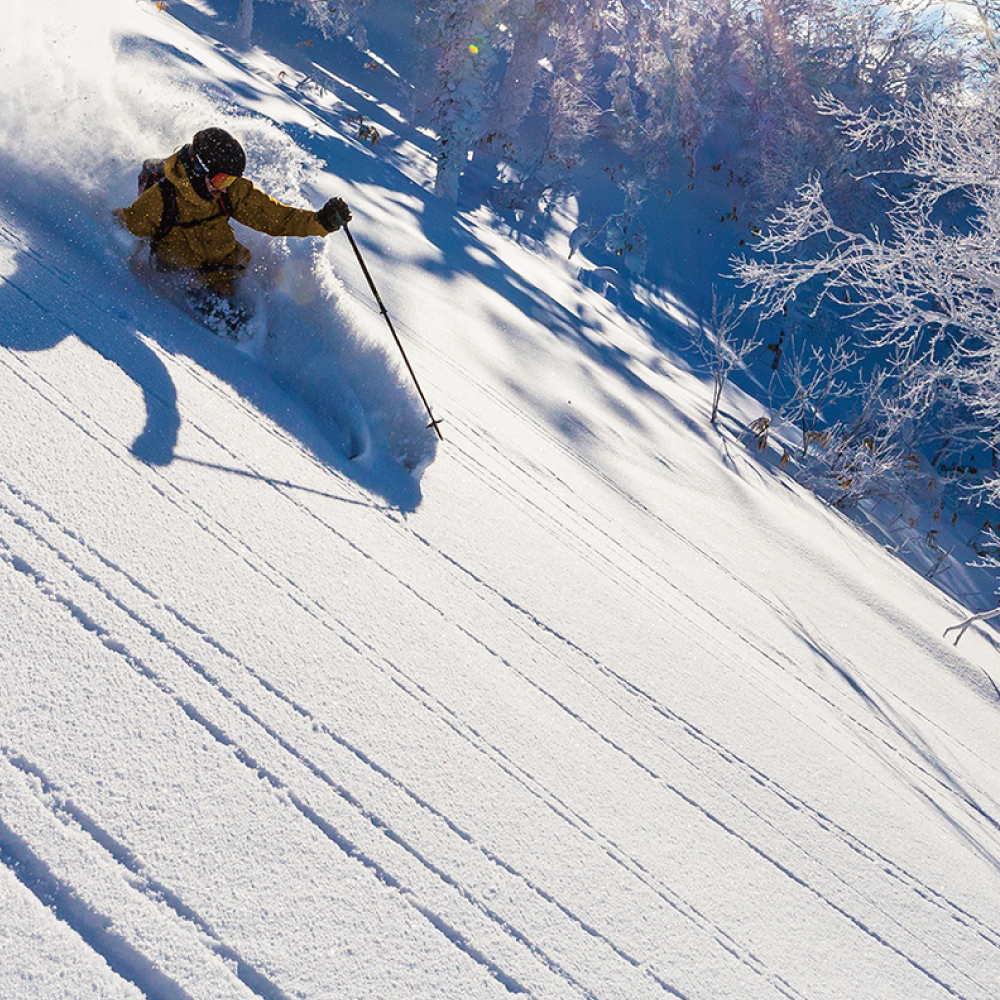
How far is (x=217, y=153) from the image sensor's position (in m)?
4.06

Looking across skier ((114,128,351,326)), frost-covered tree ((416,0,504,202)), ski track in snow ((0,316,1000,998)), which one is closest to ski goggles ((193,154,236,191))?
skier ((114,128,351,326))

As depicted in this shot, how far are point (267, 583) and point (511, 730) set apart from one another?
1.05m

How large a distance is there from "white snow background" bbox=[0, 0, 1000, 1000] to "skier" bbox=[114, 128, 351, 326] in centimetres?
24

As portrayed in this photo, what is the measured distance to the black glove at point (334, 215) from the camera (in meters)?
4.11

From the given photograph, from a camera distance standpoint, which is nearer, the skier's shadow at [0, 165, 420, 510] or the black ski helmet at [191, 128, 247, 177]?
the skier's shadow at [0, 165, 420, 510]

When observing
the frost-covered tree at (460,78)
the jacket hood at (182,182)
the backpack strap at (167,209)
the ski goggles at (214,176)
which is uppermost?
the frost-covered tree at (460,78)

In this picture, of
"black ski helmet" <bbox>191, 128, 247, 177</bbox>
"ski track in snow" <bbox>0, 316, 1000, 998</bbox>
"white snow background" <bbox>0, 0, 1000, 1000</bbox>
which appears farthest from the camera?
"black ski helmet" <bbox>191, 128, 247, 177</bbox>

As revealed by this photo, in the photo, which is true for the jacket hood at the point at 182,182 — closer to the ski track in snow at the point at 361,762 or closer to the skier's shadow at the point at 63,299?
the skier's shadow at the point at 63,299

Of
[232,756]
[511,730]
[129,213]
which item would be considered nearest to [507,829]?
[511,730]

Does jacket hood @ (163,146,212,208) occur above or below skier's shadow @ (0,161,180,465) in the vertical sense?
above

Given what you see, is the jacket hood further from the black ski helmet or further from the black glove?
the black glove

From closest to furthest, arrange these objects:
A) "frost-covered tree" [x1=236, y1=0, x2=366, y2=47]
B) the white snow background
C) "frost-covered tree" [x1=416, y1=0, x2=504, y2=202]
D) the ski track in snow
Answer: the white snow background, the ski track in snow, "frost-covered tree" [x1=416, y1=0, x2=504, y2=202], "frost-covered tree" [x1=236, y1=0, x2=366, y2=47]

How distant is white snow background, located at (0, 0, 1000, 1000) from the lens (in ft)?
6.21

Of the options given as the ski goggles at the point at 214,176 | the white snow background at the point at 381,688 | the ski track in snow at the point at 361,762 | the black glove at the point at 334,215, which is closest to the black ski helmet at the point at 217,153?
the ski goggles at the point at 214,176
